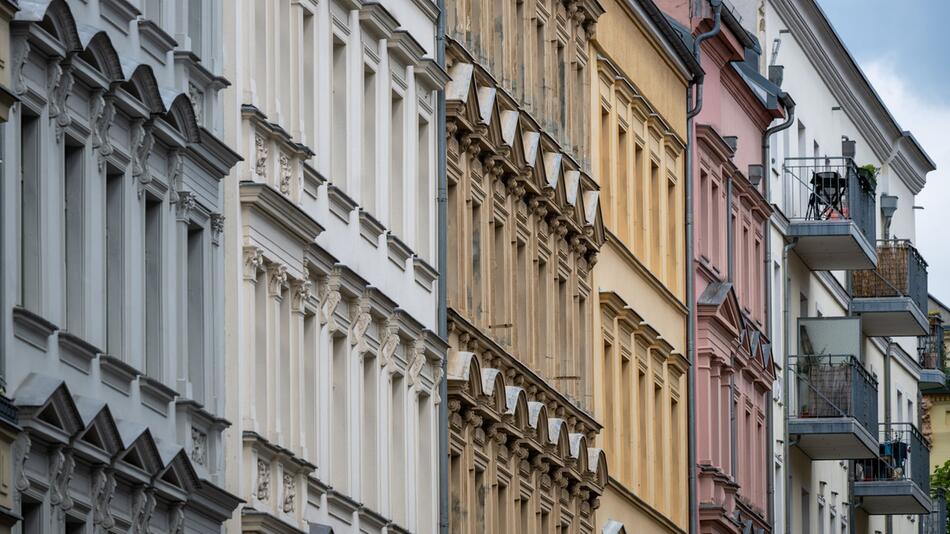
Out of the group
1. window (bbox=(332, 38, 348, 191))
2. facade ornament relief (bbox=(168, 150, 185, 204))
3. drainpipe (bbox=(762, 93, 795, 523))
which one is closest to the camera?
facade ornament relief (bbox=(168, 150, 185, 204))

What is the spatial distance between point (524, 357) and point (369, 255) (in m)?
7.25

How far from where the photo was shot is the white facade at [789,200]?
58.6 metres

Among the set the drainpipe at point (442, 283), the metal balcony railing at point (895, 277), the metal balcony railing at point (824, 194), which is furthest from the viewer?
the metal balcony railing at point (895, 277)

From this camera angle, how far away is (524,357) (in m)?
39.8

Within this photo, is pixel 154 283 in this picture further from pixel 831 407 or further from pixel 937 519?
pixel 937 519

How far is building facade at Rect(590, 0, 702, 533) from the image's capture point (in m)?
45.4

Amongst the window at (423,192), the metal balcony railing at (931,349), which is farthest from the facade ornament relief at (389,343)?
the metal balcony railing at (931,349)

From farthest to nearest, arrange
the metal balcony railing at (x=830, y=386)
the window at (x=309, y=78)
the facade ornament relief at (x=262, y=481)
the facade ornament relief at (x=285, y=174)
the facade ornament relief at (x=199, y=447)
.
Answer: the metal balcony railing at (x=830, y=386), the window at (x=309, y=78), the facade ornament relief at (x=285, y=174), the facade ornament relief at (x=262, y=481), the facade ornament relief at (x=199, y=447)

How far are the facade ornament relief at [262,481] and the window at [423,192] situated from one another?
636 cm

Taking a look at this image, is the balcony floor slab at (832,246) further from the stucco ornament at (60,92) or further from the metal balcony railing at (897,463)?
the stucco ornament at (60,92)

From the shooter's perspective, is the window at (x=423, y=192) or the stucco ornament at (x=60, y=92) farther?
the window at (x=423, y=192)

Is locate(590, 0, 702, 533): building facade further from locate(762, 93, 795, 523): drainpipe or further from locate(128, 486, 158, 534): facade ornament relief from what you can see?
locate(128, 486, 158, 534): facade ornament relief

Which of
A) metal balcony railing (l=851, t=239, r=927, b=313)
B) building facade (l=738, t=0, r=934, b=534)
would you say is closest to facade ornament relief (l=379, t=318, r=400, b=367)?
building facade (l=738, t=0, r=934, b=534)

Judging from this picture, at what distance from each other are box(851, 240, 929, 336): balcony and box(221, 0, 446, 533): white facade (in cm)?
3070
